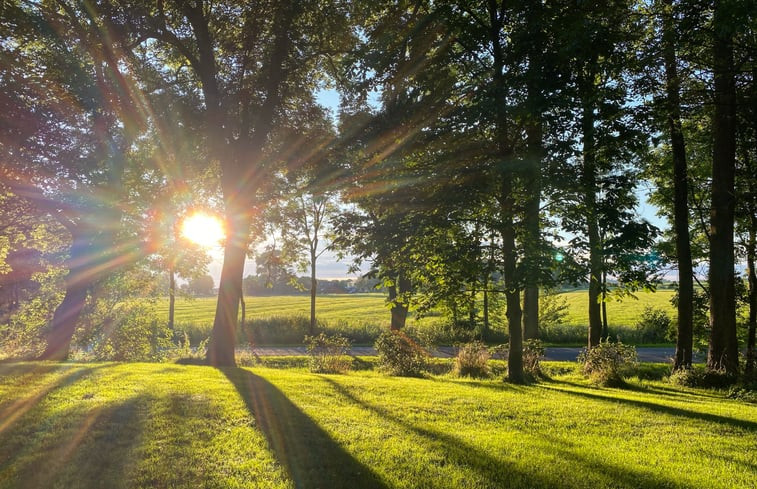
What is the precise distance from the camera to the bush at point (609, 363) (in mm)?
12344

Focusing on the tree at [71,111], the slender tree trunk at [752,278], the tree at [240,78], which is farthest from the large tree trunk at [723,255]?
the tree at [71,111]

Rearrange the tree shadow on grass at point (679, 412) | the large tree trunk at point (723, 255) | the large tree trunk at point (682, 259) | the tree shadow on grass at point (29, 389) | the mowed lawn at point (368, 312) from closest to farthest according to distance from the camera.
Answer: the tree shadow on grass at point (29, 389)
the tree shadow on grass at point (679, 412)
the large tree trunk at point (723, 255)
the large tree trunk at point (682, 259)
the mowed lawn at point (368, 312)

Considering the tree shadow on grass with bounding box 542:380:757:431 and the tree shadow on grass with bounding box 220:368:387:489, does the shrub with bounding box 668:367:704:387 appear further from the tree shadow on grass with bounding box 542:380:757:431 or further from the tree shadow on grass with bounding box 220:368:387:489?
the tree shadow on grass with bounding box 220:368:387:489

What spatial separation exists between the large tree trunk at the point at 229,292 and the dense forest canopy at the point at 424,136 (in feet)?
0.29

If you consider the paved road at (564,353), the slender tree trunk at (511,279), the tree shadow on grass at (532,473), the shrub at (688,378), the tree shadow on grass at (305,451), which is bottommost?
the paved road at (564,353)

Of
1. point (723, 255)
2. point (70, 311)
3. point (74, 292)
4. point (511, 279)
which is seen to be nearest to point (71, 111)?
point (74, 292)

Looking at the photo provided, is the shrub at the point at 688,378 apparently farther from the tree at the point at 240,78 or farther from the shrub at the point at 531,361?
the tree at the point at 240,78

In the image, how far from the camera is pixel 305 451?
4.88 m

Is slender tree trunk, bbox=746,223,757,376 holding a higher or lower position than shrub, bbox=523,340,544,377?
higher

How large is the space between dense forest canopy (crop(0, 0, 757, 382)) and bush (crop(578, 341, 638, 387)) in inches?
57.2

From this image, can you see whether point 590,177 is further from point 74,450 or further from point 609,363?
point 74,450

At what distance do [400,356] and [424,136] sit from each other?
729 centimetres

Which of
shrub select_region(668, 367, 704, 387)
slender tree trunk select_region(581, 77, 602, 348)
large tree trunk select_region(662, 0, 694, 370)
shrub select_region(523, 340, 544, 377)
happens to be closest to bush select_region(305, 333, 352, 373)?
shrub select_region(523, 340, 544, 377)

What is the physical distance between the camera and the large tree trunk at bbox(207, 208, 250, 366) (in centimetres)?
1509
